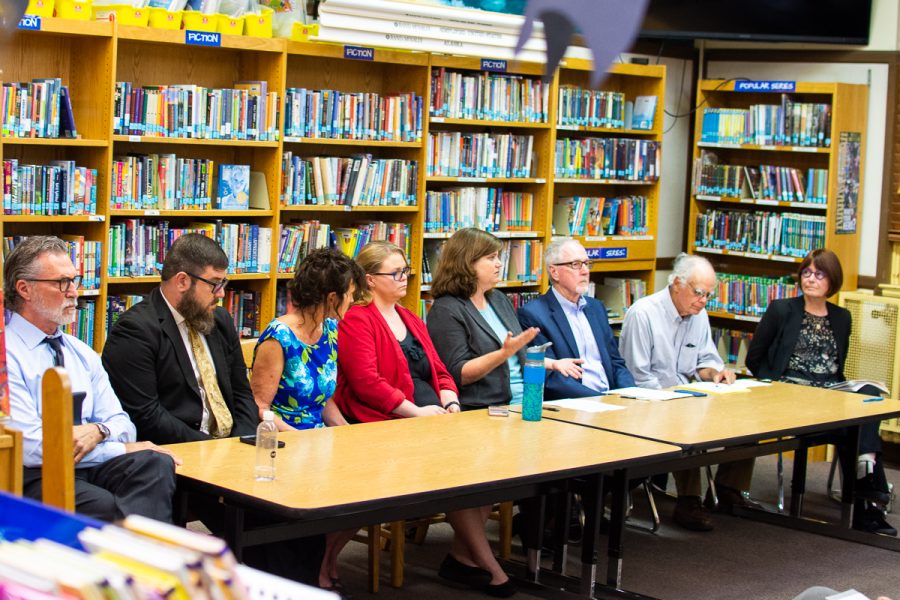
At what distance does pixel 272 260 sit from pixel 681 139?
3548mm

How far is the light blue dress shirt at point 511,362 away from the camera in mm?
5230

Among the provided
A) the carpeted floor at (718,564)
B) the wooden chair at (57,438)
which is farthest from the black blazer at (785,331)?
the wooden chair at (57,438)

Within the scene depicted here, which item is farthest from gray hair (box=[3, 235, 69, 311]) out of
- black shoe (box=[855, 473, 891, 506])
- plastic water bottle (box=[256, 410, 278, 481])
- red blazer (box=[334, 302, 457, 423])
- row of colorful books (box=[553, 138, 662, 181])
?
row of colorful books (box=[553, 138, 662, 181])

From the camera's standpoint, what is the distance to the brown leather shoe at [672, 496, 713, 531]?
560 cm

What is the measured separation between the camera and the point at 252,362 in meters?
4.67

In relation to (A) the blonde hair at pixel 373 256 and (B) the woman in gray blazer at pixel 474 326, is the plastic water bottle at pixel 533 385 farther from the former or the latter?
(A) the blonde hair at pixel 373 256

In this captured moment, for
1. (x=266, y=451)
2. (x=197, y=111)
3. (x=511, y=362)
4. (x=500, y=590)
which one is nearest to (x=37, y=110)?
(x=197, y=111)

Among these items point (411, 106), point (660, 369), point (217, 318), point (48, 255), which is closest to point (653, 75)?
point (411, 106)

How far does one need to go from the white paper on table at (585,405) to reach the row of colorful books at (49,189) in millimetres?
2283

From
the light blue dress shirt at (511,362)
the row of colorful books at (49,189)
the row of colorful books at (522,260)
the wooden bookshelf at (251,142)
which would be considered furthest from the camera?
the row of colorful books at (522,260)

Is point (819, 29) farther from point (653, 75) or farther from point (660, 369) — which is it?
point (660, 369)

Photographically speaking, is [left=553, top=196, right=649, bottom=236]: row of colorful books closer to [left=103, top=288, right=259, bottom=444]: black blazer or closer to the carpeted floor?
the carpeted floor

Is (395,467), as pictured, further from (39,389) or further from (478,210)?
(478,210)

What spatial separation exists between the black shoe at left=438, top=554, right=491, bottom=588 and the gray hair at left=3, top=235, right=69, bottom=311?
1.95 m
